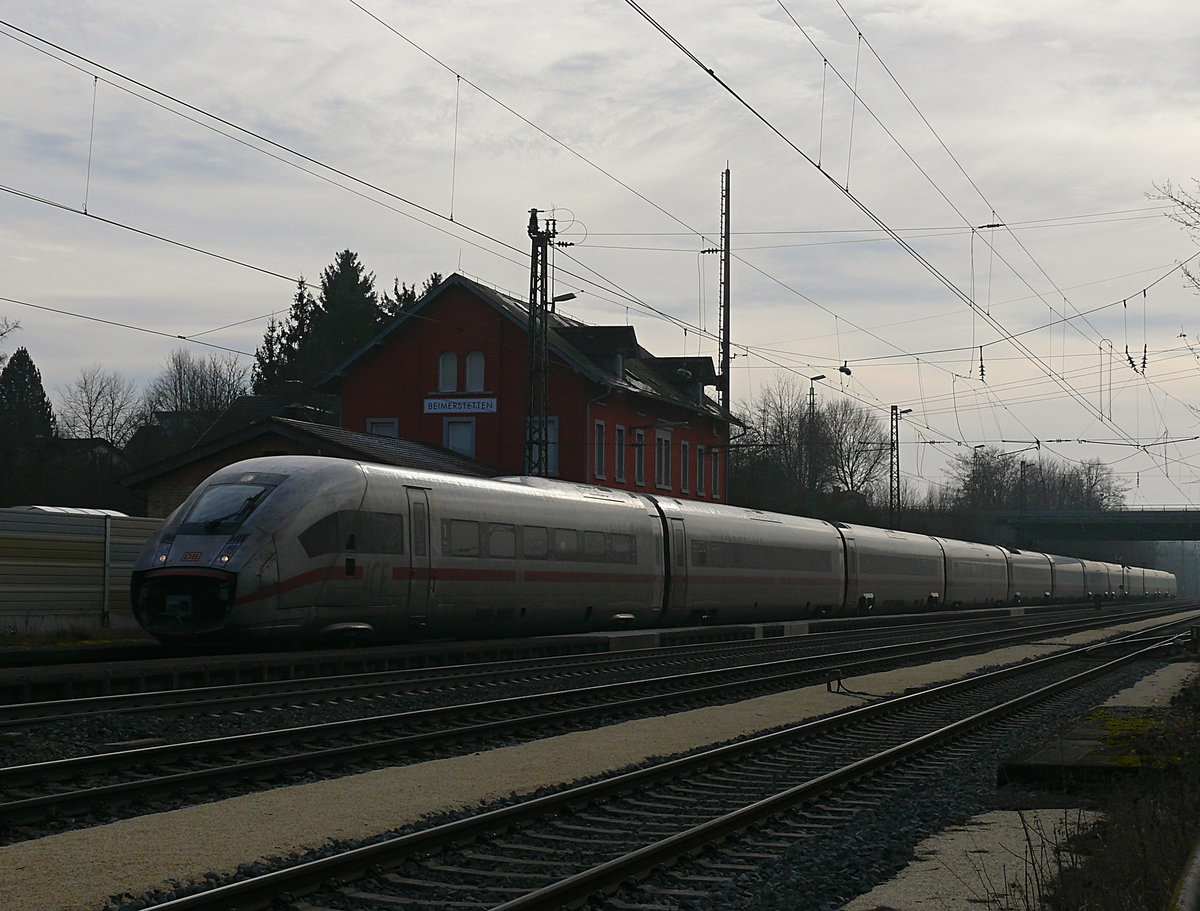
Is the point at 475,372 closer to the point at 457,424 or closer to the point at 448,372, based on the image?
the point at 448,372

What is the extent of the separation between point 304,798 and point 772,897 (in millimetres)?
3842

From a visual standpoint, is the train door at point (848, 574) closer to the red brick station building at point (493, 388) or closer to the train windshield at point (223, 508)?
the red brick station building at point (493, 388)

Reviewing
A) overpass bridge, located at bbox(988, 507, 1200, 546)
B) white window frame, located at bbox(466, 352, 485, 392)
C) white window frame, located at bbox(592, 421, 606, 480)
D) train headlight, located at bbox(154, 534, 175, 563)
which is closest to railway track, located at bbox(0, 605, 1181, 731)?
train headlight, located at bbox(154, 534, 175, 563)

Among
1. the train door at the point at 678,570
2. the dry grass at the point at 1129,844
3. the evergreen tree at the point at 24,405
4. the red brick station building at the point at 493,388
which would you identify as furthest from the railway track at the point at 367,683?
the evergreen tree at the point at 24,405

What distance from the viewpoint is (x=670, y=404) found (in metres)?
52.0

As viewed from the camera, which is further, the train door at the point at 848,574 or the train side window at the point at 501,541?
the train door at the point at 848,574

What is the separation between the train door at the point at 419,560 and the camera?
68.8ft

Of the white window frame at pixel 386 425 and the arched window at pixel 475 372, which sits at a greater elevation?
the arched window at pixel 475 372

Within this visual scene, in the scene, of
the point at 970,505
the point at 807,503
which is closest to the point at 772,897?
the point at 807,503

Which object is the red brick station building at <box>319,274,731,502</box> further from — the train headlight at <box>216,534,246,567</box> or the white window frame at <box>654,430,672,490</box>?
the train headlight at <box>216,534,246,567</box>

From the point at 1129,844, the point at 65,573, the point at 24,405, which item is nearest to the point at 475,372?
the point at 65,573

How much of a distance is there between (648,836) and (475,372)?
40178 millimetres

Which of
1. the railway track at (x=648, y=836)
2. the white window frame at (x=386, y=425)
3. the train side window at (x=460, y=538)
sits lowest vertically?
the railway track at (x=648, y=836)

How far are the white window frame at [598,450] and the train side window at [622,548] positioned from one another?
18.4m
